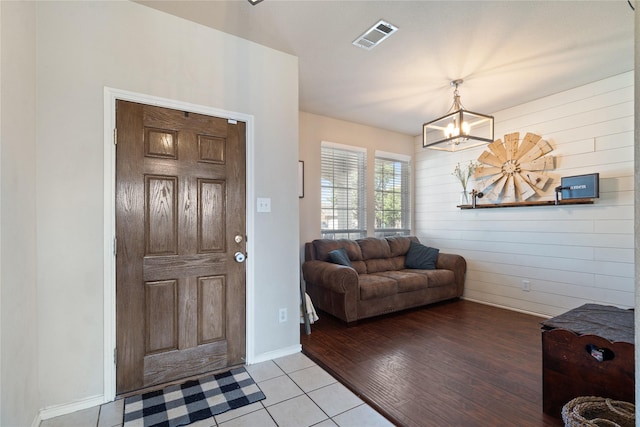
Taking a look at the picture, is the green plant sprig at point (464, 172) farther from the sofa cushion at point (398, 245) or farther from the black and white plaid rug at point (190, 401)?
the black and white plaid rug at point (190, 401)

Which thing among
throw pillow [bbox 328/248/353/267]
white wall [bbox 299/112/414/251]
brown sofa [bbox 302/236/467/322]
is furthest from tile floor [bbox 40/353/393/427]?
white wall [bbox 299/112/414/251]

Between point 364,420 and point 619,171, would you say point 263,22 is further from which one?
point 619,171

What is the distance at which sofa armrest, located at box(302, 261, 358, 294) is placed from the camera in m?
3.22

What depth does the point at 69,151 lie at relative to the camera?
1.85 metres

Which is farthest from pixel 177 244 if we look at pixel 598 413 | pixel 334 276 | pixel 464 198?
pixel 464 198

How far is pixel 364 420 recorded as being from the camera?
1.74m

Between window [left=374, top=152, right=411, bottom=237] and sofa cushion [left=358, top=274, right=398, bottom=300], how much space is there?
1375 mm

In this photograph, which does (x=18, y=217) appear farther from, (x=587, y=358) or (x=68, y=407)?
(x=587, y=358)

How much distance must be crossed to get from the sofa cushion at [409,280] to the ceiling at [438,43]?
226cm

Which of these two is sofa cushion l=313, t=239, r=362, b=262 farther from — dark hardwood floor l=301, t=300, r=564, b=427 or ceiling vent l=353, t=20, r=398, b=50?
ceiling vent l=353, t=20, r=398, b=50

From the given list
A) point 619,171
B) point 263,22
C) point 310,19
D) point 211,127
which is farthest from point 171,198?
point 619,171

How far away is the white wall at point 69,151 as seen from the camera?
1.48m

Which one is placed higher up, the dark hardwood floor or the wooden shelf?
the wooden shelf

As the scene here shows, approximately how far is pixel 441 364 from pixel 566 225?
2379 mm
